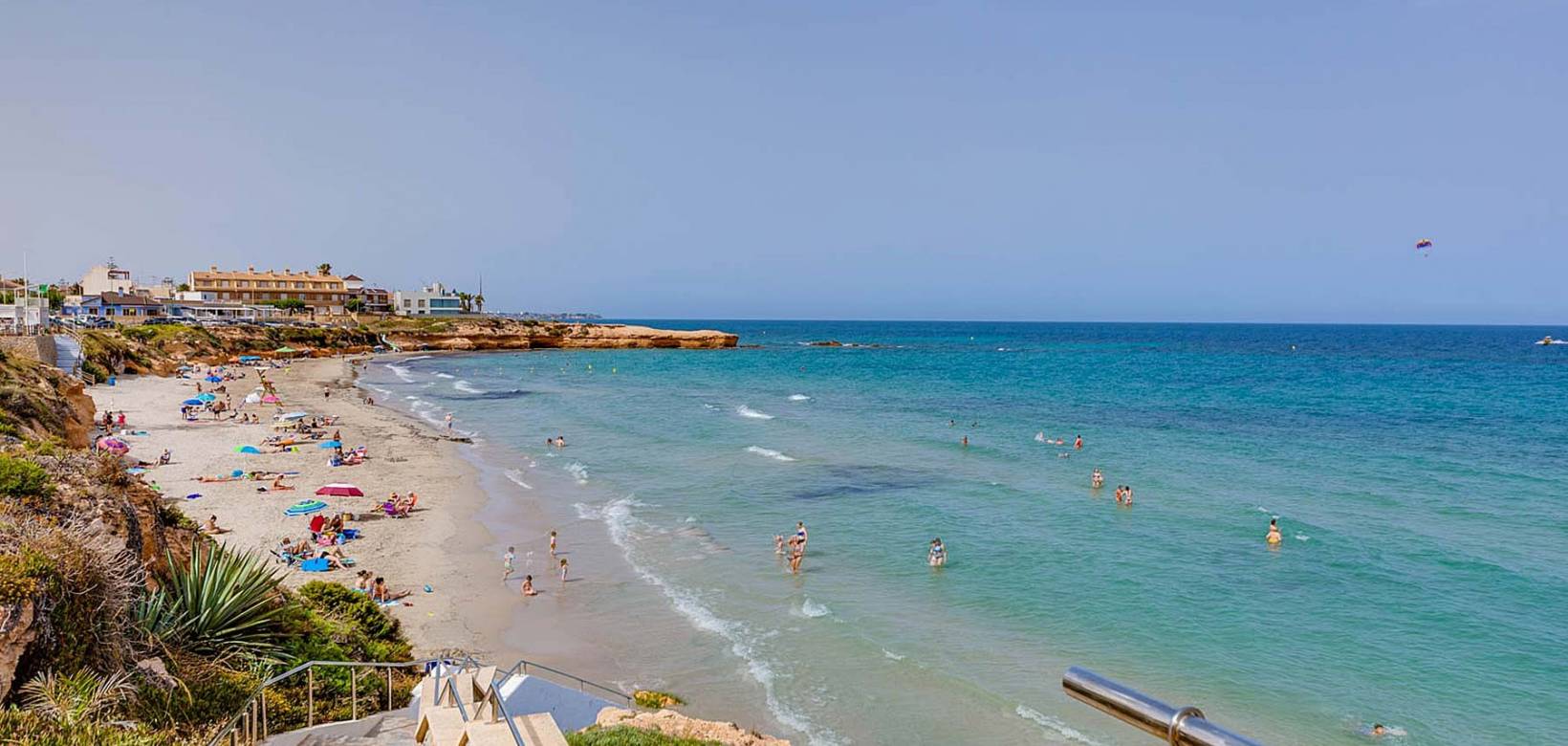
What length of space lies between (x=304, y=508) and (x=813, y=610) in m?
17.0

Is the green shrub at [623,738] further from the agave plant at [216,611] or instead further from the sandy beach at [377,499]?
the sandy beach at [377,499]

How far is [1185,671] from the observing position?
15.5 m

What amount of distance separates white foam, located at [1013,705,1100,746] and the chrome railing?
40.7 ft

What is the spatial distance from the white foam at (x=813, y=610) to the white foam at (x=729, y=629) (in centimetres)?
149

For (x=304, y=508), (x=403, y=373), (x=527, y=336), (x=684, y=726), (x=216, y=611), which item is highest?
(x=527, y=336)

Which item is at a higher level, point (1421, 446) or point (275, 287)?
point (275, 287)

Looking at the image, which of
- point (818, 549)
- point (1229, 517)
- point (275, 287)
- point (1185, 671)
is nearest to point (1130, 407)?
point (1229, 517)

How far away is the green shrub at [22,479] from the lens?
9.36 meters

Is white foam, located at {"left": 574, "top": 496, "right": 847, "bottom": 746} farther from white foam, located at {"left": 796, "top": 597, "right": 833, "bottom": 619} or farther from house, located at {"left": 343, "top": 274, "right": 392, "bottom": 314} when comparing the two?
house, located at {"left": 343, "top": 274, "right": 392, "bottom": 314}

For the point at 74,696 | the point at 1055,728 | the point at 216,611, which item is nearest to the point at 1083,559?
the point at 1055,728

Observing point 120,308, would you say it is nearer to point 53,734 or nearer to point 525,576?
point 525,576

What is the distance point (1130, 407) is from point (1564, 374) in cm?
6195

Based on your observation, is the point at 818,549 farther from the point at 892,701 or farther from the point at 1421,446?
the point at 1421,446

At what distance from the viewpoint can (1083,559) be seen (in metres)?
22.1
